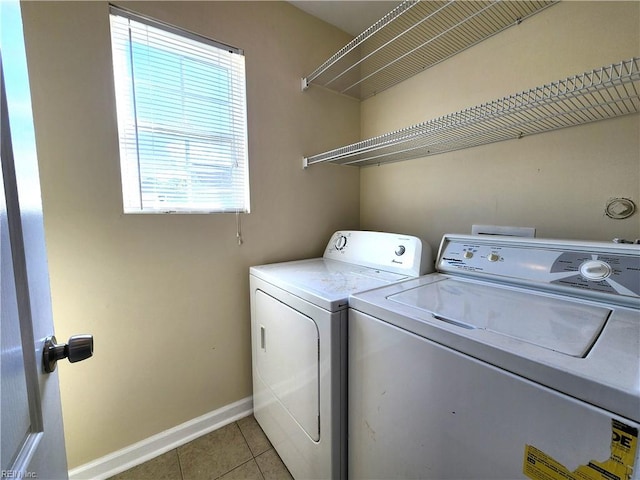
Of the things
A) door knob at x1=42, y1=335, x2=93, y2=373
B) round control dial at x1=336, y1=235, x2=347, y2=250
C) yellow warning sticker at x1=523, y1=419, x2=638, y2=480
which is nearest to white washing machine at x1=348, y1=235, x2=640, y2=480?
yellow warning sticker at x1=523, y1=419, x2=638, y2=480

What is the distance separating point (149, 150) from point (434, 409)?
5.52ft

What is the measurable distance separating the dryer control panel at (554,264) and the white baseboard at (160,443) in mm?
1596

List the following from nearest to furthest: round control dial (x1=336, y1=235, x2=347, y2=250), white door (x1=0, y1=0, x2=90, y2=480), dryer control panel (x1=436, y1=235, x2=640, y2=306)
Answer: white door (x1=0, y1=0, x2=90, y2=480), dryer control panel (x1=436, y1=235, x2=640, y2=306), round control dial (x1=336, y1=235, x2=347, y2=250)

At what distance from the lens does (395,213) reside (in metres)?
1.99

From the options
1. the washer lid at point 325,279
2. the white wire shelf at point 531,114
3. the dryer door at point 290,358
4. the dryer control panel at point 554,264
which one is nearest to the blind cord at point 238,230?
the washer lid at point 325,279

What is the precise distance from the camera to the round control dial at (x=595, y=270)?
910 millimetres

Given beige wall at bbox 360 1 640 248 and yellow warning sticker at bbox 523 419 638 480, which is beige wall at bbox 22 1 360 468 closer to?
beige wall at bbox 360 1 640 248

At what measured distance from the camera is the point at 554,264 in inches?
40.5

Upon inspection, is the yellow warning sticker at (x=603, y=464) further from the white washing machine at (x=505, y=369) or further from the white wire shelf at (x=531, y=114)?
the white wire shelf at (x=531, y=114)

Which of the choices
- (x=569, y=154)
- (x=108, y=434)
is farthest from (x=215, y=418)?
(x=569, y=154)

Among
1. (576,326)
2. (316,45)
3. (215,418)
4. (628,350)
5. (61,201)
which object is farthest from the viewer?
(316,45)

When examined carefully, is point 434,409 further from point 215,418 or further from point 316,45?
point 316,45

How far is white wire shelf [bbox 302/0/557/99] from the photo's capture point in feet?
4.30

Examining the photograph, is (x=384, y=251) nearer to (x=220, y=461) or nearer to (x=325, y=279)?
(x=325, y=279)
